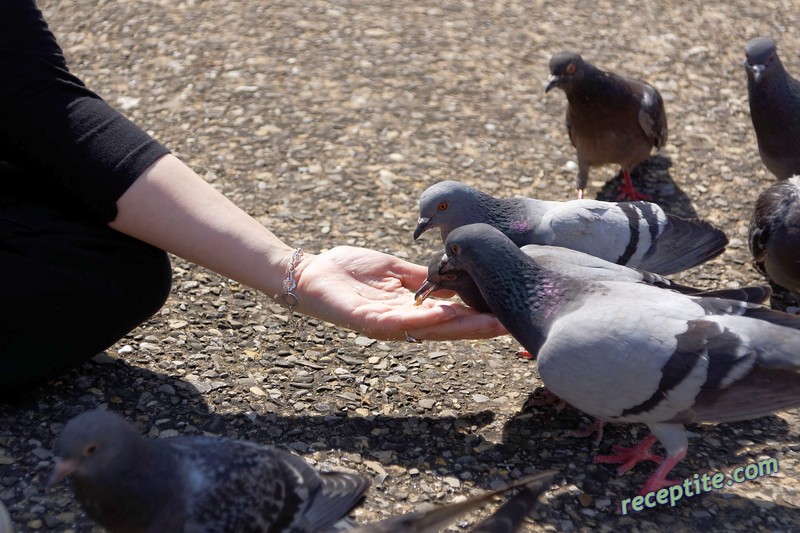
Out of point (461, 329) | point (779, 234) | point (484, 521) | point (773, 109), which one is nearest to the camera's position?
point (484, 521)

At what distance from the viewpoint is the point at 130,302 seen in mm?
3846

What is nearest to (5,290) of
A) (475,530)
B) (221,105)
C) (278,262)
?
(278,262)

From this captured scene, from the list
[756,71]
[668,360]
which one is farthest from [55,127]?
[756,71]

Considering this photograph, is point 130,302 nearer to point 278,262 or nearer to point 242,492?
point 278,262

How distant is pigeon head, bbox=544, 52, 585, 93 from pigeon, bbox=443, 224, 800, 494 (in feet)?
8.42

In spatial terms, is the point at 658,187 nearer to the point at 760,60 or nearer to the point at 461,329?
the point at 760,60

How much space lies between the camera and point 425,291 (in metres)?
3.89

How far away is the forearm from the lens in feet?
12.1

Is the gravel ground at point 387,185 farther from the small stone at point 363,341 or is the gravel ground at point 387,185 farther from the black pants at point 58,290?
the black pants at point 58,290

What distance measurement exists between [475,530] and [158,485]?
39.8 inches

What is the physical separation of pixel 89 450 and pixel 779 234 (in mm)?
3775

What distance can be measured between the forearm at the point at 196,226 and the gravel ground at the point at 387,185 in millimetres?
587

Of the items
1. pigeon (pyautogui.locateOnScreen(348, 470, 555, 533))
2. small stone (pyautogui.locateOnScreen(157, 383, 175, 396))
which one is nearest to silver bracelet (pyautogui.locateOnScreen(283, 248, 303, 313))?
small stone (pyautogui.locateOnScreen(157, 383, 175, 396))

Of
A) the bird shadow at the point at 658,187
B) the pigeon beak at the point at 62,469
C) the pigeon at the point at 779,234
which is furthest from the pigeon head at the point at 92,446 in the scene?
the bird shadow at the point at 658,187
